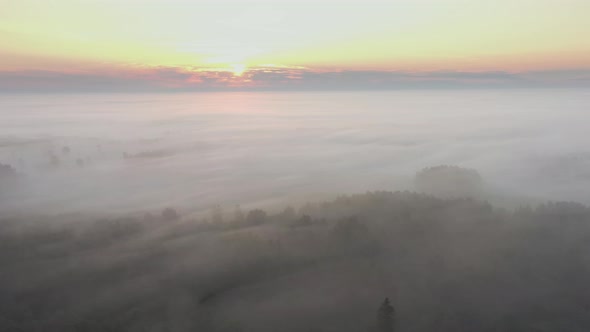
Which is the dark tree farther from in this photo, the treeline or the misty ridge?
the treeline

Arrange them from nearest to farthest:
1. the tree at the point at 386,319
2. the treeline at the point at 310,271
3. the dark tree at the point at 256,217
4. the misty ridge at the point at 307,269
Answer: the tree at the point at 386,319 < the treeline at the point at 310,271 < the misty ridge at the point at 307,269 < the dark tree at the point at 256,217

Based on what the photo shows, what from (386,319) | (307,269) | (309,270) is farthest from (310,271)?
(386,319)

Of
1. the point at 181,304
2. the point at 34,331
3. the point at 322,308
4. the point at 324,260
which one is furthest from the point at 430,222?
the point at 34,331

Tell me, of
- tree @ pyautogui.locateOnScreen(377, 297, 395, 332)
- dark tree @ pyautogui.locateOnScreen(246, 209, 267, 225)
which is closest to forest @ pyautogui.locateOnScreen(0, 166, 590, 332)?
tree @ pyautogui.locateOnScreen(377, 297, 395, 332)

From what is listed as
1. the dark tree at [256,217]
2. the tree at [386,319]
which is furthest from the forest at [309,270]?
the dark tree at [256,217]

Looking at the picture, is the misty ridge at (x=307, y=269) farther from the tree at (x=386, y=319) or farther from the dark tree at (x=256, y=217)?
the dark tree at (x=256, y=217)

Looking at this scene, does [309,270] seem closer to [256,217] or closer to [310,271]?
[310,271]

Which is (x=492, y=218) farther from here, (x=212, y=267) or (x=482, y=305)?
(x=212, y=267)

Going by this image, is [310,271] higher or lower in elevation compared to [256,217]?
higher

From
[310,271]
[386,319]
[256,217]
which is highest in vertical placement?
[386,319]

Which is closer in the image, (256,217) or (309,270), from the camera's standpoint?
(309,270)
